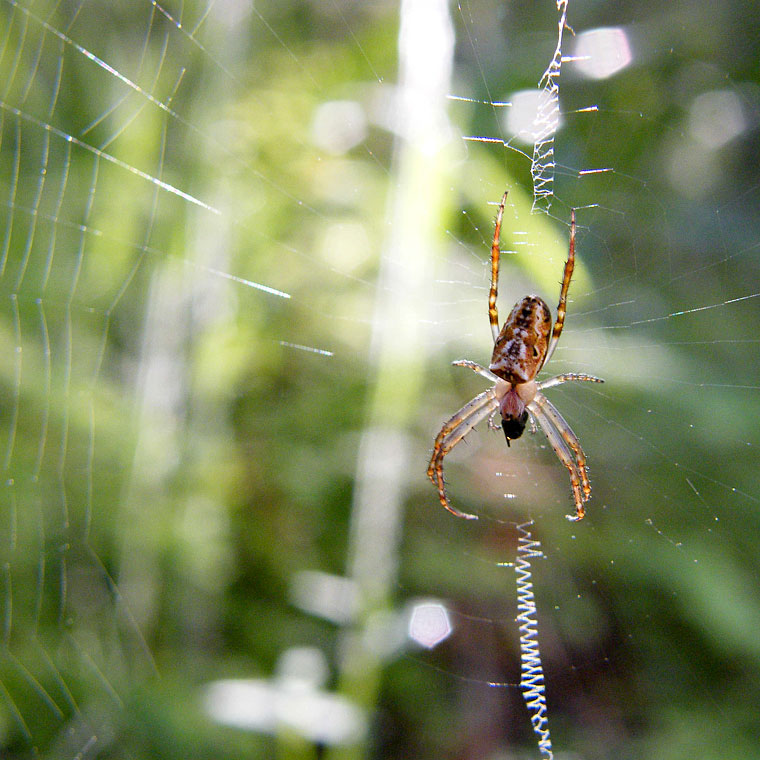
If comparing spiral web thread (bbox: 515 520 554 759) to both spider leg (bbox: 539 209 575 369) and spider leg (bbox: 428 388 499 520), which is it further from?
spider leg (bbox: 539 209 575 369)

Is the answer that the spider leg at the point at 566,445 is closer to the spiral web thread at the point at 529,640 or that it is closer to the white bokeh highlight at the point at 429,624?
the spiral web thread at the point at 529,640

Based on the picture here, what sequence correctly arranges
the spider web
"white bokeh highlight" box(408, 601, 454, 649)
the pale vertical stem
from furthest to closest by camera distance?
"white bokeh highlight" box(408, 601, 454, 649), the spider web, the pale vertical stem

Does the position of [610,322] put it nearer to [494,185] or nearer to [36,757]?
[494,185]

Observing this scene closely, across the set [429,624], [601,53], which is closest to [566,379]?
[429,624]

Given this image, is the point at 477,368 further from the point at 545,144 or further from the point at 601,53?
the point at 601,53

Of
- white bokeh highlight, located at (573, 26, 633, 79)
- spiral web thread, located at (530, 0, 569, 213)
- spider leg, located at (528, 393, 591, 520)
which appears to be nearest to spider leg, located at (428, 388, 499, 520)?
spider leg, located at (528, 393, 591, 520)
